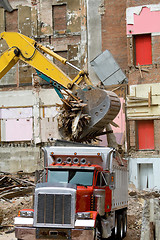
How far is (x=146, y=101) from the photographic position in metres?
28.2

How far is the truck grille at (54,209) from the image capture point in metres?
10.6

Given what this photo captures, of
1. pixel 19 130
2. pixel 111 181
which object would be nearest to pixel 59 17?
pixel 19 130

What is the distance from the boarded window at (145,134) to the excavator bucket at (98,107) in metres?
13.4

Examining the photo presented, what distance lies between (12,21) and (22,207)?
19486mm

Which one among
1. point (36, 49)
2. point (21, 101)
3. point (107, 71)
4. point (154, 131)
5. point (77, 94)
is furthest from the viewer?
point (21, 101)

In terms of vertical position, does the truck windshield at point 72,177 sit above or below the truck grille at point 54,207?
above

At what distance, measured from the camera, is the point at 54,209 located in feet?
35.0

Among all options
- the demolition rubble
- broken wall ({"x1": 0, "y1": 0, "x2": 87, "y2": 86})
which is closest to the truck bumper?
the demolition rubble

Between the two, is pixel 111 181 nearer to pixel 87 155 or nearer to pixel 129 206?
pixel 87 155

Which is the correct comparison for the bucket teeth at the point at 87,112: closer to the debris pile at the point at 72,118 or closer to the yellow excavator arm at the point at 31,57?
the debris pile at the point at 72,118

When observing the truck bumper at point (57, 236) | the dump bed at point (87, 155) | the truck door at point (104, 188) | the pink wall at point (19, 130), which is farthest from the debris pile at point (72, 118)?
the pink wall at point (19, 130)

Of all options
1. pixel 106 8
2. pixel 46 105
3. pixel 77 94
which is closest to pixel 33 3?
pixel 106 8

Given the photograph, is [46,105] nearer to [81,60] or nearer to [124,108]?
[81,60]

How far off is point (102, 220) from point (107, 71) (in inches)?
773
